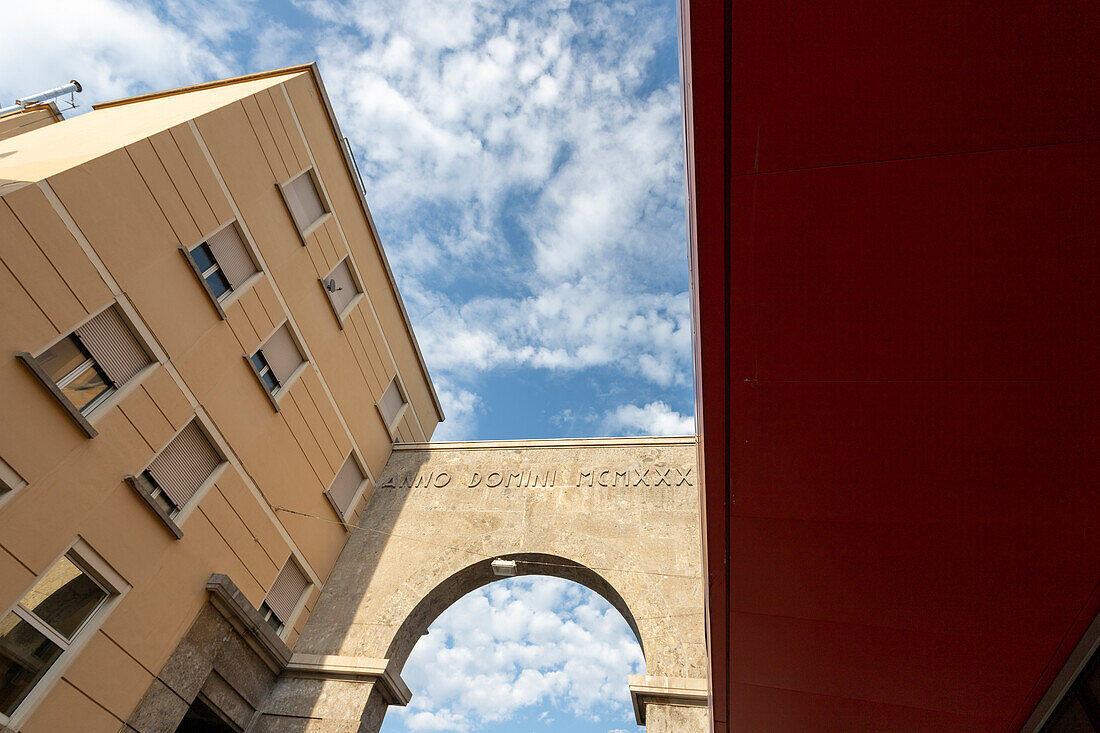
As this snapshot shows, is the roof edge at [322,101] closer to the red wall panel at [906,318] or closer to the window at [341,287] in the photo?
the window at [341,287]

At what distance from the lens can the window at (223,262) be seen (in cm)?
870

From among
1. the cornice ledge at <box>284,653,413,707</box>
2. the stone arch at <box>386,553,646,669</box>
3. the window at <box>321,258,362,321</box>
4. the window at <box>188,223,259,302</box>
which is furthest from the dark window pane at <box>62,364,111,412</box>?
the stone arch at <box>386,553,646,669</box>

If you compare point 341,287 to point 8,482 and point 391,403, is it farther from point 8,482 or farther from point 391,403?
point 8,482

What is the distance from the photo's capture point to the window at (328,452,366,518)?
11.7 metres

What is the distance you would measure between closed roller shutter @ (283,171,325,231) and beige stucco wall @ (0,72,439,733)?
0.96ft

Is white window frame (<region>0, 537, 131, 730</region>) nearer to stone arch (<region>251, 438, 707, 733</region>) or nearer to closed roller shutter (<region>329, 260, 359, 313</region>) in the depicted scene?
stone arch (<region>251, 438, 707, 733</region>)

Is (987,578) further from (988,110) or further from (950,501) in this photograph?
(988,110)

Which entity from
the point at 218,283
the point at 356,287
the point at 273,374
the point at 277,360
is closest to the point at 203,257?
the point at 218,283

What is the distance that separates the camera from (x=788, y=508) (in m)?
3.24

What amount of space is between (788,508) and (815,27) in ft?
8.17

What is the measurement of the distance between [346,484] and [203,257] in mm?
5567

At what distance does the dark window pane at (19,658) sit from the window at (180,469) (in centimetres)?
186

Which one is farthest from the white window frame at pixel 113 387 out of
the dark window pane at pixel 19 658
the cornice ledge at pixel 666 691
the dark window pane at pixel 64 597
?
the cornice ledge at pixel 666 691

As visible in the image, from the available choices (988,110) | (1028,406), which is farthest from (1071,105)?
(1028,406)
